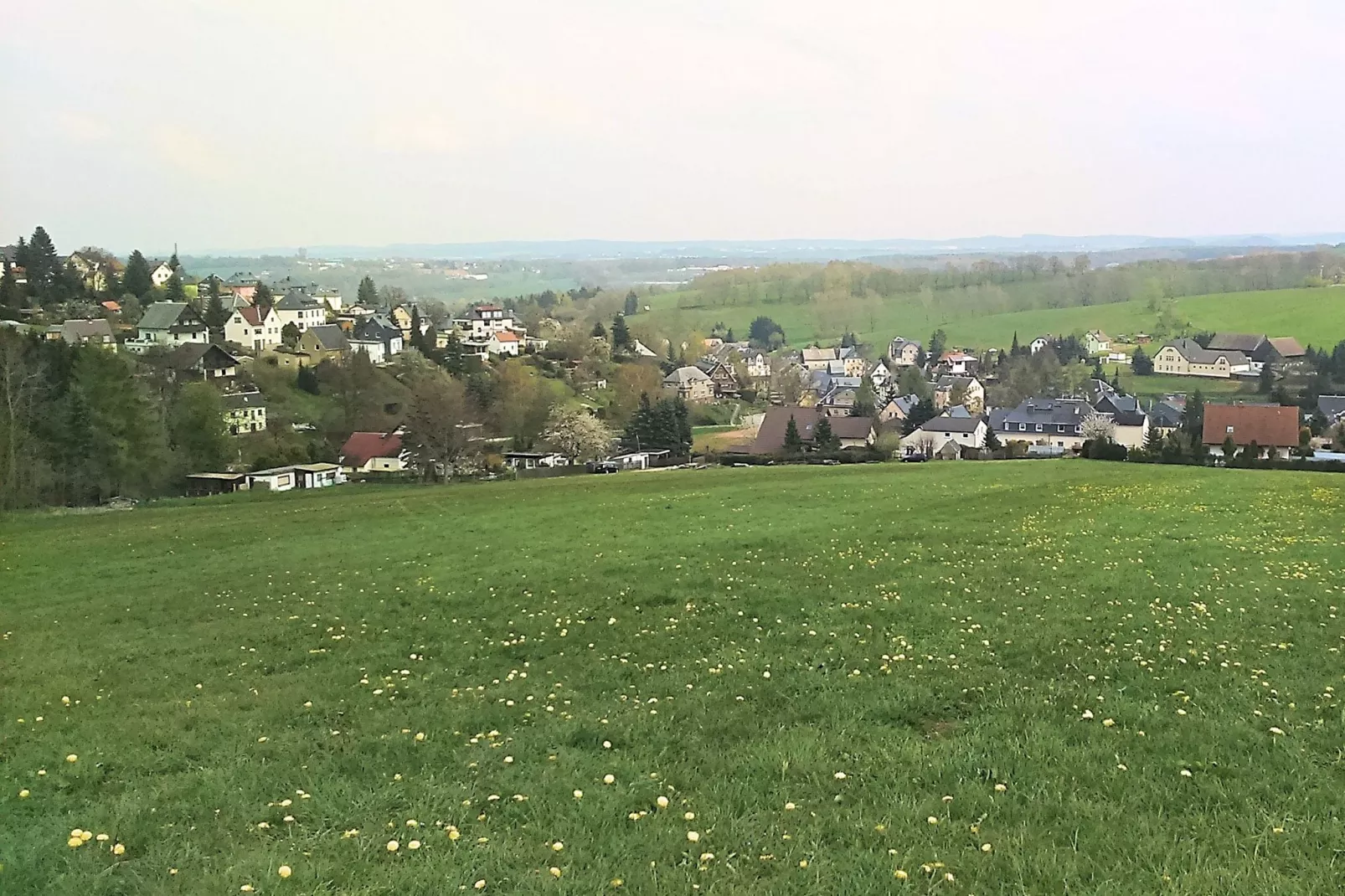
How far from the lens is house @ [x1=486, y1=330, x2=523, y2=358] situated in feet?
391

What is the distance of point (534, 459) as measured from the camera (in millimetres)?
77750

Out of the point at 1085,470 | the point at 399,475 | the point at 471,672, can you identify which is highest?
the point at 471,672

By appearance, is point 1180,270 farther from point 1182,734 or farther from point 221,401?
point 1182,734

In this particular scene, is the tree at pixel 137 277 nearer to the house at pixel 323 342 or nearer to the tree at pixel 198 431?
the house at pixel 323 342

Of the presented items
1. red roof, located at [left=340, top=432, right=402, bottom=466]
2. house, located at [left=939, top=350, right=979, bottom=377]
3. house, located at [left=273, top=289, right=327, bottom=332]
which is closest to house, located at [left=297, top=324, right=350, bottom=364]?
house, located at [left=273, top=289, right=327, bottom=332]

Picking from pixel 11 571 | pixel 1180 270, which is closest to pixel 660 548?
pixel 11 571

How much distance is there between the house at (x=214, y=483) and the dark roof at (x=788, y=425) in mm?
36249

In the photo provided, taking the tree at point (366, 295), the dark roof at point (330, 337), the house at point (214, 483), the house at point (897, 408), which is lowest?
the house at point (897, 408)

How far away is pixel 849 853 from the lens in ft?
21.2

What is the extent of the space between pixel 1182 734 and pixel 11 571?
A: 74.3 ft

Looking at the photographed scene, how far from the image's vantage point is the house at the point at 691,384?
126 metres

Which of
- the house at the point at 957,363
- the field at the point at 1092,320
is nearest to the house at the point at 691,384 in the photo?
the house at the point at 957,363

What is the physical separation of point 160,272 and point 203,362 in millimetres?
39920

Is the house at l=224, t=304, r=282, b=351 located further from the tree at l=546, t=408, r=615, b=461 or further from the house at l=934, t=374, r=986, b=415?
the house at l=934, t=374, r=986, b=415
